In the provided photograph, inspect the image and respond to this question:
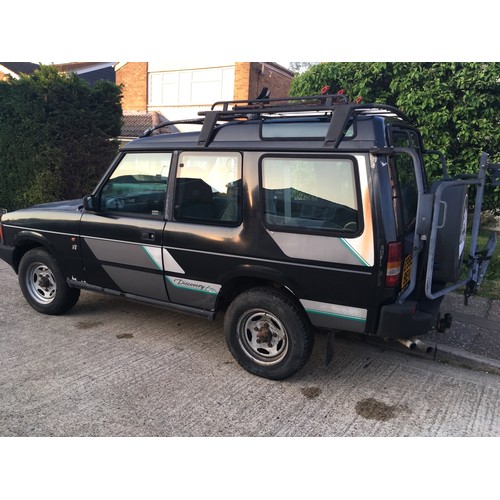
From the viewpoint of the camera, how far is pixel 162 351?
4102 millimetres

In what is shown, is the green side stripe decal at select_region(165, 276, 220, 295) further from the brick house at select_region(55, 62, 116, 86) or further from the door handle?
the brick house at select_region(55, 62, 116, 86)

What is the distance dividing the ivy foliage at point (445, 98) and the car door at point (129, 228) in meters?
4.67

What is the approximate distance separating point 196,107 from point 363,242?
17212mm

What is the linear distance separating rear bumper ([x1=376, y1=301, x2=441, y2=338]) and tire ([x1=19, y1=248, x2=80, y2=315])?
3.31 metres

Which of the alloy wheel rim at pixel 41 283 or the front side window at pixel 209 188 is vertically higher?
the front side window at pixel 209 188

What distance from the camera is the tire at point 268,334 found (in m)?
3.40

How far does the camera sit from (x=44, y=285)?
490cm

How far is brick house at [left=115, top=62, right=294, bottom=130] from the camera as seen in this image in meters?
17.4

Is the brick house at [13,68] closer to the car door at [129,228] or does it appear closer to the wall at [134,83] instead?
the wall at [134,83]

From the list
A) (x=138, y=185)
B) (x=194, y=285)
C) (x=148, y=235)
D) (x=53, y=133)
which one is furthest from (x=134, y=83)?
(x=194, y=285)

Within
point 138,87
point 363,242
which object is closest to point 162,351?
point 363,242

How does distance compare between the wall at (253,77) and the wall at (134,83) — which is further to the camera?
→ the wall at (134,83)

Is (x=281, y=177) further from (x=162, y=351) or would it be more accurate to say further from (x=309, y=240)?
(x=162, y=351)

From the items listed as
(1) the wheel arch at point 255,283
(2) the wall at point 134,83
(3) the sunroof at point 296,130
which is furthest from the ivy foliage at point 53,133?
(2) the wall at point 134,83
